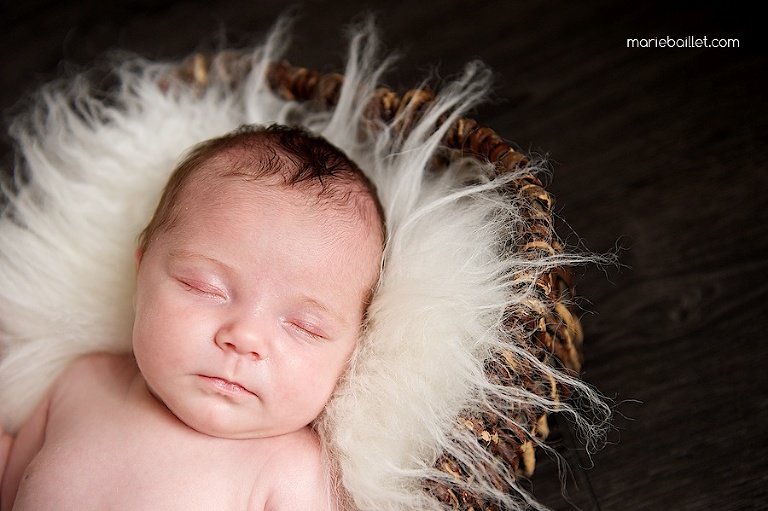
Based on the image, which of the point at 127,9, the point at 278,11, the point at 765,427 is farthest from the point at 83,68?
the point at 765,427

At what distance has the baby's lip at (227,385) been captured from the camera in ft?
3.29

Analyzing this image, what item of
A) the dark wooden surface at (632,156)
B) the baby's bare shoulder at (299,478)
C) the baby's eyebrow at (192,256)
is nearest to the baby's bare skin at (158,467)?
the baby's bare shoulder at (299,478)

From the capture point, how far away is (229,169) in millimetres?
1114

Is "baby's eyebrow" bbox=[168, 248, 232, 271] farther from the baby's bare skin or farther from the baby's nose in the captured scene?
the baby's bare skin

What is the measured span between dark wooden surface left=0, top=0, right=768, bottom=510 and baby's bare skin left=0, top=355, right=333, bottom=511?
443 mm

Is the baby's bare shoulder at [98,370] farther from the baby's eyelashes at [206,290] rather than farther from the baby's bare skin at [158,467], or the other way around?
the baby's eyelashes at [206,290]

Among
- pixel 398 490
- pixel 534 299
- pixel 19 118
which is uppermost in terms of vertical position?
pixel 534 299

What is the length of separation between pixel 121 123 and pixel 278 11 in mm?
640

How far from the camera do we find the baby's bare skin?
3.37 ft

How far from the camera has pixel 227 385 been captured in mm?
1008

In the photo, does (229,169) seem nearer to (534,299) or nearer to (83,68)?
(534,299)

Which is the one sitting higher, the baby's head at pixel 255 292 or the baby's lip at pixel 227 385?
the baby's head at pixel 255 292

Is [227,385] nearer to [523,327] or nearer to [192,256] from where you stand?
[192,256]

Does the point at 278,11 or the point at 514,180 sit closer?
the point at 514,180
